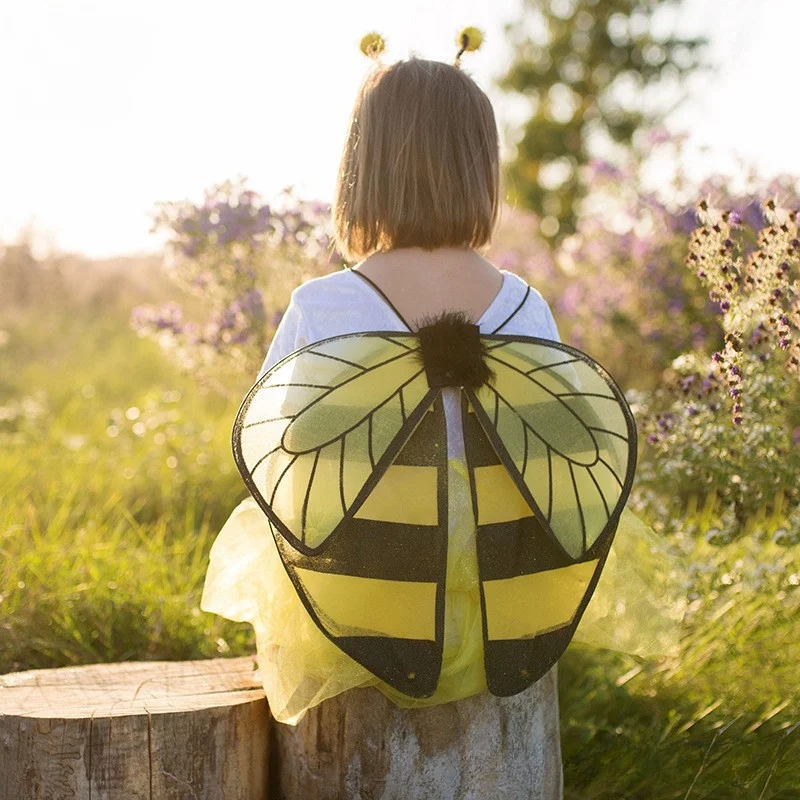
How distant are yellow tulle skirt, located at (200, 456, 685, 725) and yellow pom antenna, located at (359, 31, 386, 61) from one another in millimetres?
903

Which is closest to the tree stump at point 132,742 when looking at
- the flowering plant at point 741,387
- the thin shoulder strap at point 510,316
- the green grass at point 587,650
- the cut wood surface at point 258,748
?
the cut wood surface at point 258,748

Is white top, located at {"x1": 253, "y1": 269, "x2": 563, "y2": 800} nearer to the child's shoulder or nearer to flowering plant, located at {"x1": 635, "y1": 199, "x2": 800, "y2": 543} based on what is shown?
the child's shoulder

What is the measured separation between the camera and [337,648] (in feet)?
5.61

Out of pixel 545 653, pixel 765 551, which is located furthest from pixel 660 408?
pixel 545 653

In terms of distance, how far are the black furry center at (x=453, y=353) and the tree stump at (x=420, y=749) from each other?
0.60 m

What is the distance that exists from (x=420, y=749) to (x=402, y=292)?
843 mm

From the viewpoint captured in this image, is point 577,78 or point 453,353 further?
point 577,78

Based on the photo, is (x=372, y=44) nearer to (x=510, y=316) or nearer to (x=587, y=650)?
(x=510, y=316)

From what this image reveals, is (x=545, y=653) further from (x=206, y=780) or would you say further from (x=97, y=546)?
(x=97, y=546)

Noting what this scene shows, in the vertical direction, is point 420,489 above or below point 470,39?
below

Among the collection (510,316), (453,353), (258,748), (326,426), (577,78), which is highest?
(577,78)

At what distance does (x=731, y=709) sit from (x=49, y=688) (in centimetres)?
159

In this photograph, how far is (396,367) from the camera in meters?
1.67

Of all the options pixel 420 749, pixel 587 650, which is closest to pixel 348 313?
pixel 420 749
